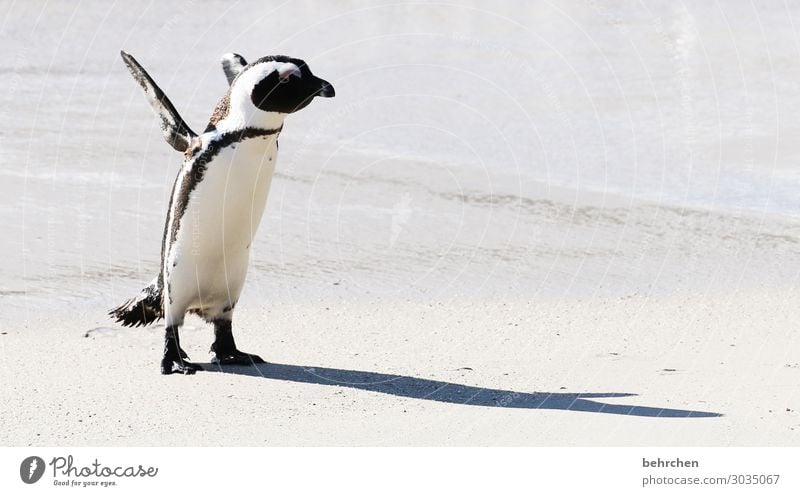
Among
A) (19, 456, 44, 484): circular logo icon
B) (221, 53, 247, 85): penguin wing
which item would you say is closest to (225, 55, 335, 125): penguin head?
(221, 53, 247, 85): penguin wing

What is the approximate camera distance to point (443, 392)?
16.8 feet

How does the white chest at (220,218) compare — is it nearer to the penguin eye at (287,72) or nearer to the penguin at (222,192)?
the penguin at (222,192)

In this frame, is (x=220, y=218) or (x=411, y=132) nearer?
(x=220, y=218)

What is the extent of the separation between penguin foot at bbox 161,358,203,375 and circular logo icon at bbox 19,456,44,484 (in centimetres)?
106

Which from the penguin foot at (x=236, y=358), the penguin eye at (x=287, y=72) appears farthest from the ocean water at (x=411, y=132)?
the penguin eye at (x=287, y=72)

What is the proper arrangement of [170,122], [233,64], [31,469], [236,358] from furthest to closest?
1. [233,64]
2. [236,358]
3. [170,122]
4. [31,469]

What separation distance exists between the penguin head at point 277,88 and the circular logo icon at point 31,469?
1.47 metres

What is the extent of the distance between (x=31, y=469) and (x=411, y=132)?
20.4 ft

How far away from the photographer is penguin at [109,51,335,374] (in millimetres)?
5004

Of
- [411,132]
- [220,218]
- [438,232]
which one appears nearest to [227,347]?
[220,218]

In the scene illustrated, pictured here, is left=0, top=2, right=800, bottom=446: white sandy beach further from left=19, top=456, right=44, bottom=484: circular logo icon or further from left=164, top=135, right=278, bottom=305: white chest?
left=164, top=135, right=278, bottom=305: white chest

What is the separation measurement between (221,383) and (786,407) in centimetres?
202

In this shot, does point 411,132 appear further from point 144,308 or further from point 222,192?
point 222,192

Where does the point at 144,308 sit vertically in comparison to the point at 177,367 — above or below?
above
